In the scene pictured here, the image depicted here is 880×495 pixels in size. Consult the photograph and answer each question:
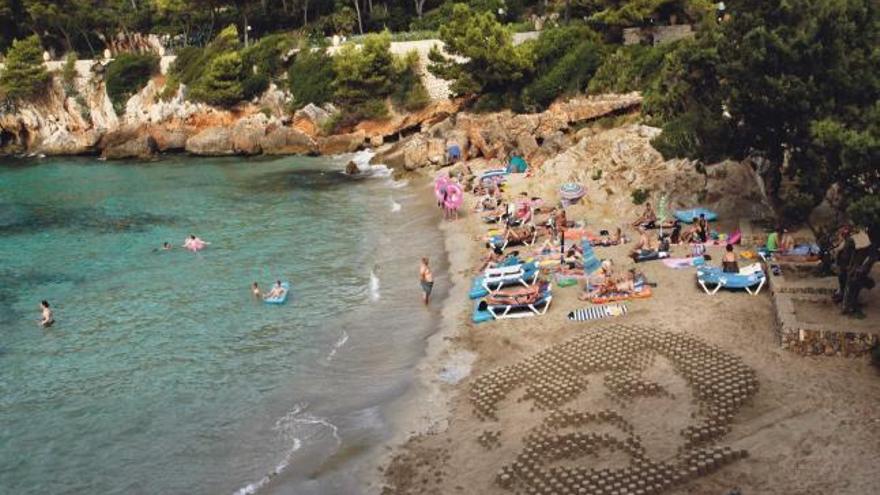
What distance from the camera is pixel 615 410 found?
46.2 feet

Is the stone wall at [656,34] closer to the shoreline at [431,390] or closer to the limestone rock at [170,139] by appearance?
the shoreline at [431,390]

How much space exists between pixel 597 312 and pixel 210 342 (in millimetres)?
10816

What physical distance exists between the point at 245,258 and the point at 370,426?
15120mm

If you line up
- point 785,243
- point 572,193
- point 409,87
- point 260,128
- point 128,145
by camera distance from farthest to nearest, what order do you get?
1. point 128,145
2. point 260,128
3. point 409,87
4. point 572,193
5. point 785,243

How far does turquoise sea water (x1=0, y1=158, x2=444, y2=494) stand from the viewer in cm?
1459

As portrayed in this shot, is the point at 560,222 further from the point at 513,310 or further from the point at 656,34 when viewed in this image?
the point at 656,34

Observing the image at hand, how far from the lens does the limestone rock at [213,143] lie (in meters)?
56.0

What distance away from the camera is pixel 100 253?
31281 millimetres

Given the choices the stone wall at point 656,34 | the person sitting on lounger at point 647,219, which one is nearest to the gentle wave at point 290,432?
the person sitting on lounger at point 647,219

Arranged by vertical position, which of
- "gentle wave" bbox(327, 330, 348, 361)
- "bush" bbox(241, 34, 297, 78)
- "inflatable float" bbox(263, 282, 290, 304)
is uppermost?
"bush" bbox(241, 34, 297, 78)

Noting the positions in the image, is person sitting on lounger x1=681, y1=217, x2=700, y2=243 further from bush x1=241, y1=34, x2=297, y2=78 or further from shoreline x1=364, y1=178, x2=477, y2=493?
bush x1=241, y1=34, x2=297, y2=78

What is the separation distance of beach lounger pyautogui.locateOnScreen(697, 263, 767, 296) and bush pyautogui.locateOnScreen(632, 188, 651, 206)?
8506 mm

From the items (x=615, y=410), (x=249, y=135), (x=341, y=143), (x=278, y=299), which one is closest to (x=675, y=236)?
(x=615, y=410)

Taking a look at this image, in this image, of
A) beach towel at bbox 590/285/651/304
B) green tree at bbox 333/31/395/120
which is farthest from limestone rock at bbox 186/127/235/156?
beach towel at bbox 590/285/651/304
